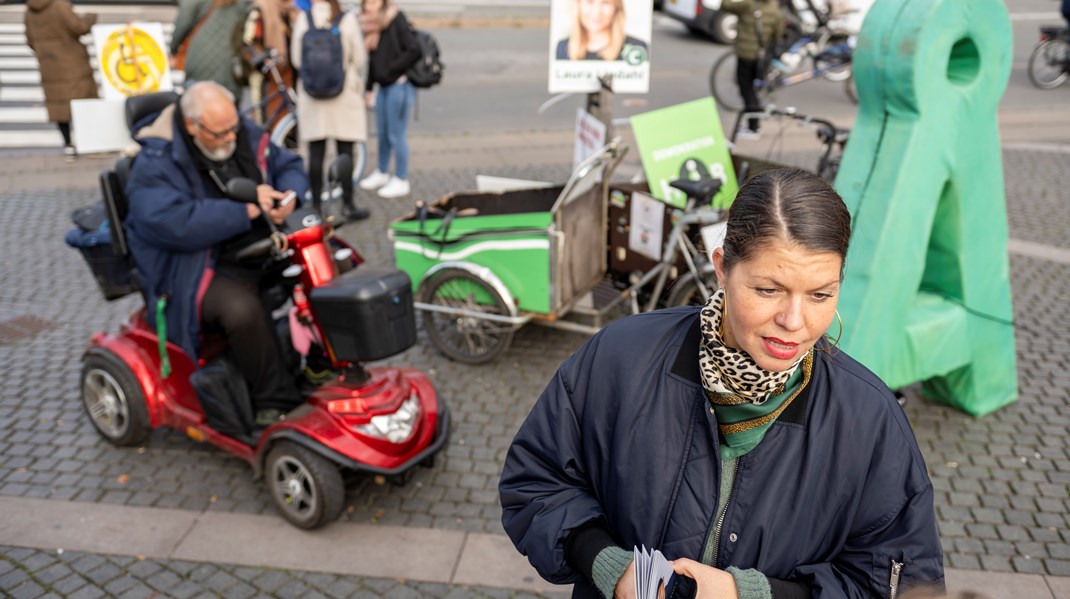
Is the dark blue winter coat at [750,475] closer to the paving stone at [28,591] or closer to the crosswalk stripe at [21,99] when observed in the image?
the paving stone at [28,591]

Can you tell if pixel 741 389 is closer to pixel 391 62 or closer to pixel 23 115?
pixel 391 62

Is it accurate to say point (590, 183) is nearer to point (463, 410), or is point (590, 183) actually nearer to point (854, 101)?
point (463, 410)

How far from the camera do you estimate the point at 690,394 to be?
1789mm

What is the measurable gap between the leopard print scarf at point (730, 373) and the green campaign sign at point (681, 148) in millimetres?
4424

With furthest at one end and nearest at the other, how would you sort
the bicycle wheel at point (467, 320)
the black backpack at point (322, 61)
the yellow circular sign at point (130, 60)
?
1. the yellow circular sign at point (130, 60)
2. the black backpack at point (322, 61)
3. the bicycle wheel at point (467, 320)

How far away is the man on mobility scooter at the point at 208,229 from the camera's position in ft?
13.2

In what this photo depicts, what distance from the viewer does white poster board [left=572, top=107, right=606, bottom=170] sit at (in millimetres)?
6438

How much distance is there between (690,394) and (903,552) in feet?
1.61

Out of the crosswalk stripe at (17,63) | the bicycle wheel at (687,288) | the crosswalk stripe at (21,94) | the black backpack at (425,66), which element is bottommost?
the crosswalk stripe at (21,94)

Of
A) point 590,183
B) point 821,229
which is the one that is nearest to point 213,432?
point 590,183

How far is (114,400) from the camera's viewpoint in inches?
186

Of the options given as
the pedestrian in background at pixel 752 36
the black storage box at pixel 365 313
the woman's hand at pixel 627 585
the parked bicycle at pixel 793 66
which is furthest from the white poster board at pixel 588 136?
the parked bicycle at pixel 793 66

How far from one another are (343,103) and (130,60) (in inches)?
74.5

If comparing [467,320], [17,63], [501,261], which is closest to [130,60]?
[467,320]
